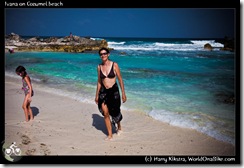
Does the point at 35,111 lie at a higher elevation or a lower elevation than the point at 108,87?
lower

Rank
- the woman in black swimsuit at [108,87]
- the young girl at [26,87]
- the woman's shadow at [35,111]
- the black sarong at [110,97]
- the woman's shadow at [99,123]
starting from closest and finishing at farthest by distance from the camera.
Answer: the woman in black swimsuit at [108,87] → the black sarong at [110,97] → the young girl at [26,87] → the woman's shadow at [99,123] → the woman's shadow at [35,111]

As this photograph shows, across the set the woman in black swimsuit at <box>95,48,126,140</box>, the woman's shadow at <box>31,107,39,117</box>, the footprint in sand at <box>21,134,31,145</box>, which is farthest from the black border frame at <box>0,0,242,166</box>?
the woman's shadow at <box>31,107,39,117</box>

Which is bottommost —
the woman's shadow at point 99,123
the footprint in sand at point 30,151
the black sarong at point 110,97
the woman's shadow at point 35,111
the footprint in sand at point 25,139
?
the footprint in sand at point 30,151

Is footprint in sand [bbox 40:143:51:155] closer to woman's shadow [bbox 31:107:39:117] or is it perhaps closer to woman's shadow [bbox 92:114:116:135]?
woman's shadow [bbox 92:114:116:135]

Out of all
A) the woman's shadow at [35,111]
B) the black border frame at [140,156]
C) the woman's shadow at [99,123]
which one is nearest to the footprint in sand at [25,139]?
the black border frame at [140,156]

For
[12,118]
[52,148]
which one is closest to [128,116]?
[52,148]

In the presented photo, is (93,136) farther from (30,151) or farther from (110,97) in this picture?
(30,151)

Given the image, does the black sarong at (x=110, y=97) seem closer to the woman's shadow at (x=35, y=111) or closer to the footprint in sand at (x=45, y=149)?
the footprint in sand at (x=45, y=149)

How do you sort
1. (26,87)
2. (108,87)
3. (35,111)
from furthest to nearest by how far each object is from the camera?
(35,111)
(26,87)
(108,87)

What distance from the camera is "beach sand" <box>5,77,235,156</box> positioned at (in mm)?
5082

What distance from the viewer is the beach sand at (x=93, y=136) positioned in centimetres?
508

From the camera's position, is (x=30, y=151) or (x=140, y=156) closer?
(x=140, y=156)

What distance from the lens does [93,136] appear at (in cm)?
570

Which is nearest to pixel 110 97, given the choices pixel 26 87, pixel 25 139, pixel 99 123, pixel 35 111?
pixel 99 123
